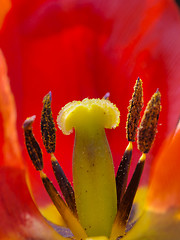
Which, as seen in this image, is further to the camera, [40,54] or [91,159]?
[40,54]

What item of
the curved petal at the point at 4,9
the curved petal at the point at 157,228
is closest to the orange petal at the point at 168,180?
the curved petal at the point at 157,228

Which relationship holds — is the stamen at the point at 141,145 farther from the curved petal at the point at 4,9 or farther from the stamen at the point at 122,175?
the curved petal at the point at 4,9

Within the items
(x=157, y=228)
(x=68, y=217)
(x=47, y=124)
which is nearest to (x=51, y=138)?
(x=47, y=124)

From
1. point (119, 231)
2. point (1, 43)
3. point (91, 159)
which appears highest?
point (1, 43)

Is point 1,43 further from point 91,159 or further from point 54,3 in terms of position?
point 91,159

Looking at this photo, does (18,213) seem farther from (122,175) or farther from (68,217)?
(122,175)

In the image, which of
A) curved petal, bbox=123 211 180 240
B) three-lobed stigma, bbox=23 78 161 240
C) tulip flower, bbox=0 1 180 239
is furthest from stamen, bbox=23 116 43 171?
curved petal, bbox=123 211 180 240

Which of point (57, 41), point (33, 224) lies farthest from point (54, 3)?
point (33, 224)

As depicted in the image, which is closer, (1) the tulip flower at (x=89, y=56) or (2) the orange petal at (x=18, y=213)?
(2) the orange petal at (x=18, y=213)
